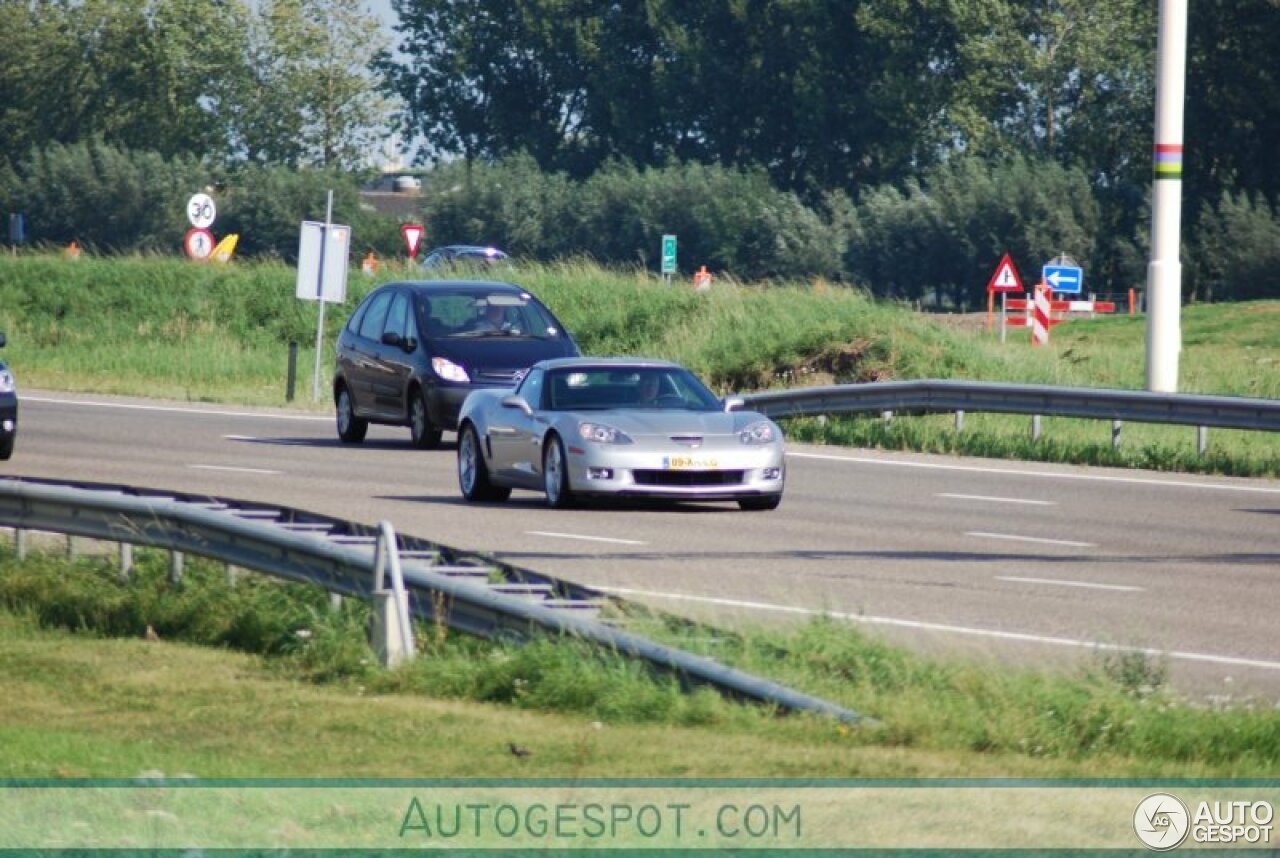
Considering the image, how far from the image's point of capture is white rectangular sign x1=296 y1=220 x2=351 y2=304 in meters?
34.9

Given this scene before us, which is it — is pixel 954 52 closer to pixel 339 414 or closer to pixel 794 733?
pixel 339 414

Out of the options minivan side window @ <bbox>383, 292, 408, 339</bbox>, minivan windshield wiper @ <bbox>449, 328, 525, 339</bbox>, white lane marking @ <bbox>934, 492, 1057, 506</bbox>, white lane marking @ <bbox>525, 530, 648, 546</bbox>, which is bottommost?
white lane marking @ <bbox>525, 530, 648, 546</bbox>

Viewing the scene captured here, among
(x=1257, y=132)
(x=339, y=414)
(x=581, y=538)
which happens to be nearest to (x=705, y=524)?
(x=581, y=538)

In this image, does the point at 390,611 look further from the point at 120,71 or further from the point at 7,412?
the point at 120,71

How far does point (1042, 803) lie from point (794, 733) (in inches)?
60.6

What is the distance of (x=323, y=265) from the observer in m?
35.2

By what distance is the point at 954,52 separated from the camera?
93.9 m

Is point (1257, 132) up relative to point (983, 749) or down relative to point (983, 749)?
up

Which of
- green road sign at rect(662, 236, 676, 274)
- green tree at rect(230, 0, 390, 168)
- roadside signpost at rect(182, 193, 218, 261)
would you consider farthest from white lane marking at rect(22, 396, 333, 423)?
green tree at rect(230, 0, 390, 168)

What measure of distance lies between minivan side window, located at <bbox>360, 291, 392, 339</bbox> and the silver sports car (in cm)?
665

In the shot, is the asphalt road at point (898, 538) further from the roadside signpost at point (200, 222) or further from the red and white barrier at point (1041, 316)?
the roadside signpost at point (200, 222)

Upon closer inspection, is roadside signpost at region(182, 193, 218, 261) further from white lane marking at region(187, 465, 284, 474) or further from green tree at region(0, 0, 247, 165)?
green tree at region(0, 0, 247, 165)

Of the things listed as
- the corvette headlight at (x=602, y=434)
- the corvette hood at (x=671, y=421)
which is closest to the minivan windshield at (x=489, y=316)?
the corvette hood at (x=671, y=421)

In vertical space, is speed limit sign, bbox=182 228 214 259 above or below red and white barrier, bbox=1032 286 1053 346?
above
